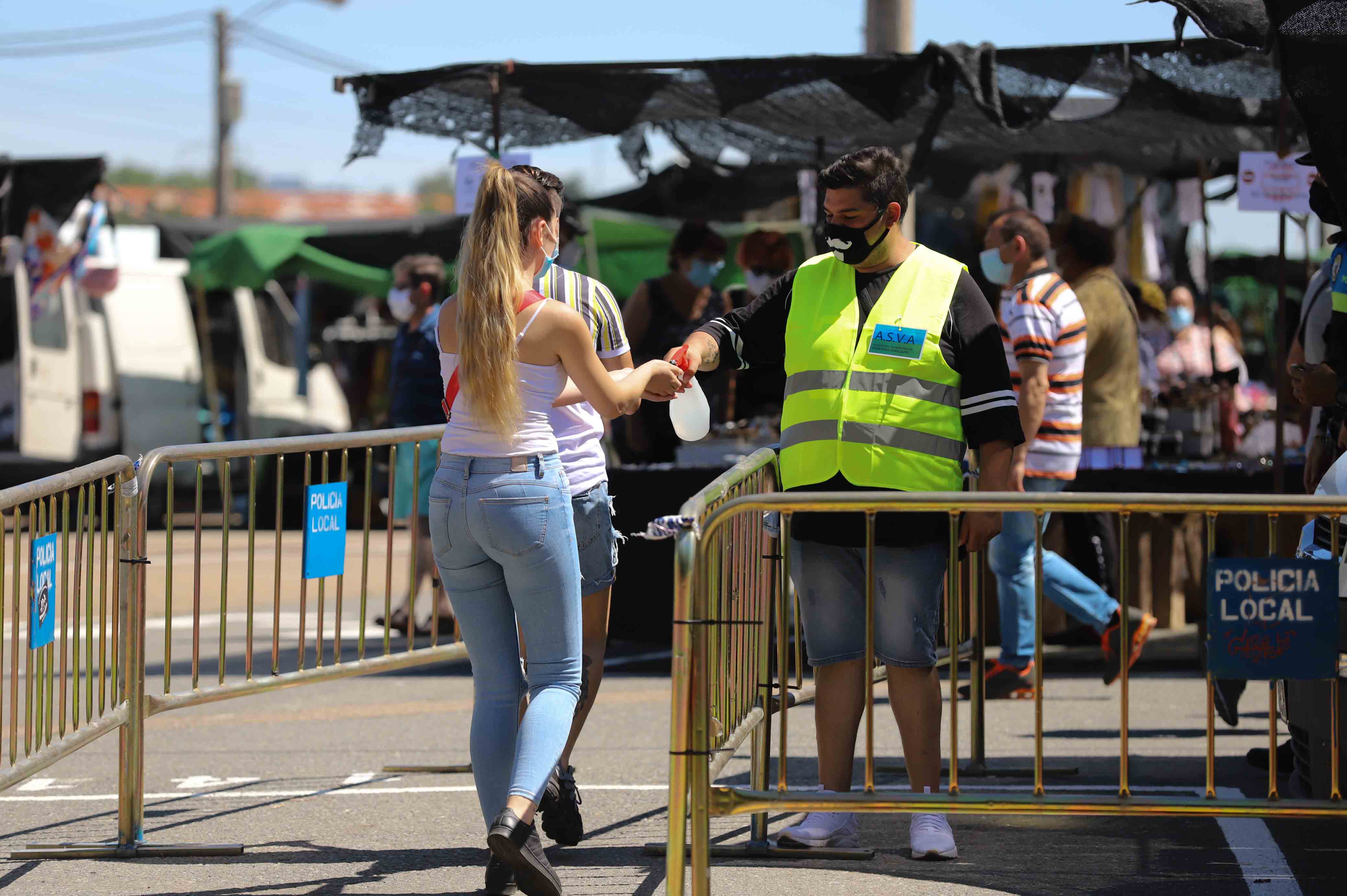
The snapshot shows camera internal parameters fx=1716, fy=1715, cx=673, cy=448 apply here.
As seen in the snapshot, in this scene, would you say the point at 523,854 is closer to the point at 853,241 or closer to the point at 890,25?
the point at 853,241

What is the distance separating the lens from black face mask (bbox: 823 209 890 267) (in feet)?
15.9

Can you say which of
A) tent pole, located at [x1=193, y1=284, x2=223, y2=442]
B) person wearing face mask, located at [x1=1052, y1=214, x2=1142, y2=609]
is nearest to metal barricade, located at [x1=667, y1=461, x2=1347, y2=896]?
person wearing face mask, located at [x1=1052, y1=214, x2=1142, y2=609]

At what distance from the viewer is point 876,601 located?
4.88 metres

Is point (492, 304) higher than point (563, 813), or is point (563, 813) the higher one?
point (492, 304)

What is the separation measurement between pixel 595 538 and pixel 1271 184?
4.88 metres

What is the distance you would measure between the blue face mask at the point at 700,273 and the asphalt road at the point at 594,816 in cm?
275

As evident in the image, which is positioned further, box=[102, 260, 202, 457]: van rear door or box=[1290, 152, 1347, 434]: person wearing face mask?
box=[102, 260, 202, 457]: van rear door

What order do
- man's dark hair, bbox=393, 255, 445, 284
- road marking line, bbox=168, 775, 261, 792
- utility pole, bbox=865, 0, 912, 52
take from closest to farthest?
road marking line, bbox=168, 775, 261, 792
man's dark hair, bbox=393, 255, 445, 284
utility pole, bbox=865, 0, 912, 52

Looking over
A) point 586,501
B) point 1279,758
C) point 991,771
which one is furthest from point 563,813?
point 1279,758

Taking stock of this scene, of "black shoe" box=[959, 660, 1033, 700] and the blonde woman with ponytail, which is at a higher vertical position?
the blonde woman with ponytail

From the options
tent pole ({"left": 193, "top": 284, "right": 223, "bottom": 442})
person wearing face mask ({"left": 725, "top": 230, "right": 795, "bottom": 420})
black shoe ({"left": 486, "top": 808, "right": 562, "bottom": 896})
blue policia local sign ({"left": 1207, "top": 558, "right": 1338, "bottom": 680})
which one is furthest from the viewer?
tent pole ({"left": 193, "top": 284, "right": 223, "bottom": 442})

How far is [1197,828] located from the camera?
5562 millimetres

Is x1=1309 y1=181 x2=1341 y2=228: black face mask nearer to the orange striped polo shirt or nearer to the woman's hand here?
the orange striped polo shirt

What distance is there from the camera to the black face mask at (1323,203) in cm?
582
